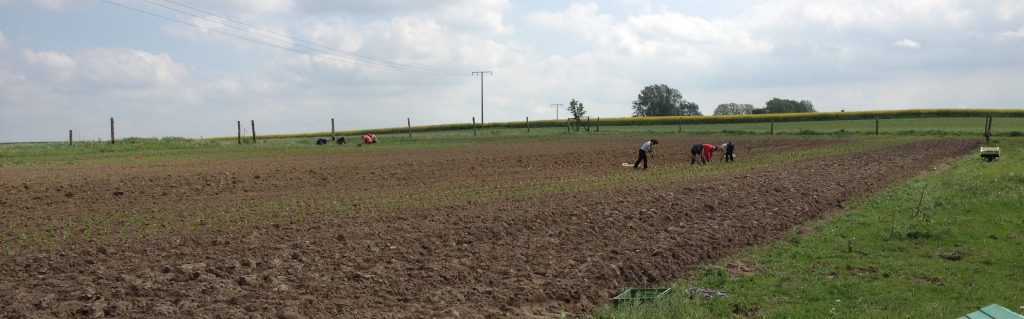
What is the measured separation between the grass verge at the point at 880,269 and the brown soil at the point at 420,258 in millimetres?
771

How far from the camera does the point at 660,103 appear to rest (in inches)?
5807

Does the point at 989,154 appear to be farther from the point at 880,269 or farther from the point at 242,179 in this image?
the point at 242,179

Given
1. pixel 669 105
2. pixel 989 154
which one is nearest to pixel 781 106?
pixel 669 105

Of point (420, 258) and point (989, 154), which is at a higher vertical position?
point (989, 154)

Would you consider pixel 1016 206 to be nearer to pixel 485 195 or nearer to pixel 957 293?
pixel 957 293

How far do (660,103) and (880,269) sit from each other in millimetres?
138867

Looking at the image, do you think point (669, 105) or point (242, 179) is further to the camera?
point (669, 105)

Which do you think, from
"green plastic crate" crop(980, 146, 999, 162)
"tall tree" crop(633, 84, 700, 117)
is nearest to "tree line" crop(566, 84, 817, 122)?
"tall tree" crop(633, 84, 700, 117)

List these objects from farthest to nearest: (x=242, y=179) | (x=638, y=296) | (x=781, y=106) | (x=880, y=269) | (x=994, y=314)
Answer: (x=781, y=106), (x=242, y=179), (x=880, y=269), (x=638, y=296), (x=994, y=314)

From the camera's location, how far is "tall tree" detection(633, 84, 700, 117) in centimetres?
14600

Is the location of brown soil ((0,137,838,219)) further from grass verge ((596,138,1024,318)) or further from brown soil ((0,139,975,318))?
grass verge ((596,138,1024,318))

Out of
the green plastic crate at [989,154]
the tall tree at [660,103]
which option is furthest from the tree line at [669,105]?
the green plastic crate at [989,154]

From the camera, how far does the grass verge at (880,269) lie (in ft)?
29.5

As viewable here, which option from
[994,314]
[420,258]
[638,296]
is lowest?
[638,296]
